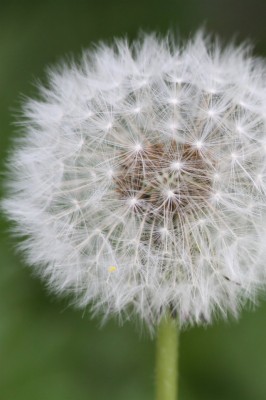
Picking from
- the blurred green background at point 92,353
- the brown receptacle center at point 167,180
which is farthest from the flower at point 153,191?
the blurred green background at point 92,353

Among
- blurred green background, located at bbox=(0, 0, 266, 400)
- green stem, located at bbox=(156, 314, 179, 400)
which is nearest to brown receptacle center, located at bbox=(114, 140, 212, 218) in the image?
green stem, located at bbox=(156, 314, 179, 400)

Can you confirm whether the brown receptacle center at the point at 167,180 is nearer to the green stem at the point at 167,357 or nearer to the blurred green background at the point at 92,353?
the green stem at the point at 167,357

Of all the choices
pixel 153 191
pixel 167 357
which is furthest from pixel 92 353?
pixel 153 191

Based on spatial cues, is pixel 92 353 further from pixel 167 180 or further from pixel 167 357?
pixel 167 180

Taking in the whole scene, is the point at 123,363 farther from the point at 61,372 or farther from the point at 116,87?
the point at 116,87

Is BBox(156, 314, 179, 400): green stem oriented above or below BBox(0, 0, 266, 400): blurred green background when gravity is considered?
below

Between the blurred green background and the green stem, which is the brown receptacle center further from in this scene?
the blurred green background

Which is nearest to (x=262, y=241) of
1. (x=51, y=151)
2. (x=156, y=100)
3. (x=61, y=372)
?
(x=156, y=100)
